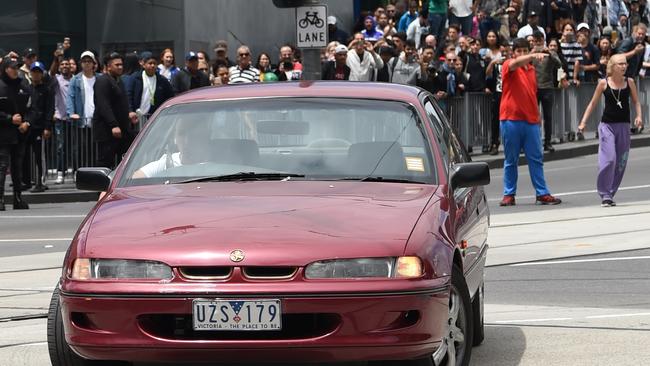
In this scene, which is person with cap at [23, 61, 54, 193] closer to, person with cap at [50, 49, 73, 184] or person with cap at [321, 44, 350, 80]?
person with cap at [50, 49, 73, 184]

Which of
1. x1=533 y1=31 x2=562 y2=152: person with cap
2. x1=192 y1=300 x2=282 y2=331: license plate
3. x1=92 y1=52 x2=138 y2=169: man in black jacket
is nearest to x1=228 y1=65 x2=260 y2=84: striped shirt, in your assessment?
x1=92 y1=52 x2=138 y2=169: man in black jacket

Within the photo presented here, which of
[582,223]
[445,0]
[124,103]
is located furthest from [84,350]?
[445,0]

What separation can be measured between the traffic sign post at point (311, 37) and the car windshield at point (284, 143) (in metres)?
10.2

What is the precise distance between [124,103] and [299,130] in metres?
11.4

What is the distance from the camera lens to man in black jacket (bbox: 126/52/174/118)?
22391mm

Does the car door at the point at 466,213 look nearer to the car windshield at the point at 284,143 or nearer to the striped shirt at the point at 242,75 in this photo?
the car windshield at the point at 284,143

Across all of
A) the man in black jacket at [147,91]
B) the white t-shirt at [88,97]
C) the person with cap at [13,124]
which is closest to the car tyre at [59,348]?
the person with cap at [13,124]

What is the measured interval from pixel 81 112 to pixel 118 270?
1655 cm

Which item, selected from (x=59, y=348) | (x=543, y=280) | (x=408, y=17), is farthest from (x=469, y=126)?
(x=59, y=348)

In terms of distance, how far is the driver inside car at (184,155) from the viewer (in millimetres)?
7992

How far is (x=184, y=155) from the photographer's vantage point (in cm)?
805

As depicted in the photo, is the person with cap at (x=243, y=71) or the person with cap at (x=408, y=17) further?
the person with cap at (x=408, y=17)

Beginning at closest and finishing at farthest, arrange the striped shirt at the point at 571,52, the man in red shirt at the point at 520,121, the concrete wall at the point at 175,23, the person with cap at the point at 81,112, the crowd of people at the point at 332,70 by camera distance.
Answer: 1. the man in red shirt at the point at 520,121
2. the crowd of people at the point at 332,70
3. the person with cap at the point at 81,112
4. the concrete wall at the point at 175,23
5. the striped shirt at the point at 571,52

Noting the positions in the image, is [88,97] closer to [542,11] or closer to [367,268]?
[542,11]
